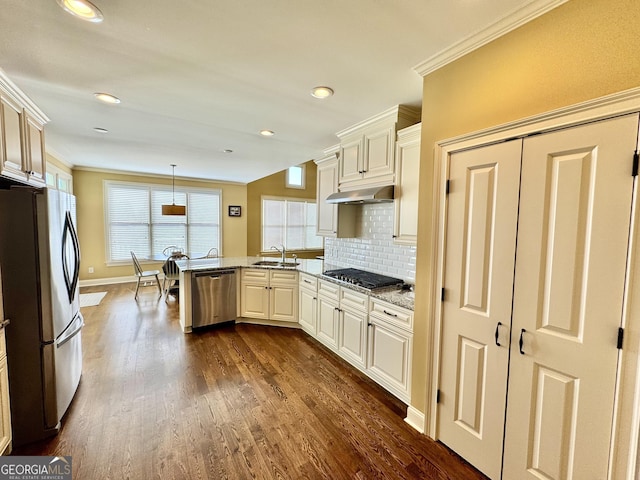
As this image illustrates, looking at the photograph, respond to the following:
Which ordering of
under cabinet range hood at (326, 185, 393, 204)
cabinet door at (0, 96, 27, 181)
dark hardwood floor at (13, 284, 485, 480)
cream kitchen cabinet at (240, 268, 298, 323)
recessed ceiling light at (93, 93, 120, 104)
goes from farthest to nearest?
1. cream kitchen cabinet at (240, 268, 298, 323)
2. under cabinet range hood at (326, 185, 393, 204)
3. recessed ceiling light at (93, 93, 120, 104)
4. cabinet door at (0, 96, 27, 181)
5. dark hardwood floor at (13, 284, 485, 480)

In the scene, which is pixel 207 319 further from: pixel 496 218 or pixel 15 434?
pixel 496 218

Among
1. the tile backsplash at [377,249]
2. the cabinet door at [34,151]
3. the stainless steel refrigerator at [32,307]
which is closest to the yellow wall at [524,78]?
the tile backsplash at [377,249]

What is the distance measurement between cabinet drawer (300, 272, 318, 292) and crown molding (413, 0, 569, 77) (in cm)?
233

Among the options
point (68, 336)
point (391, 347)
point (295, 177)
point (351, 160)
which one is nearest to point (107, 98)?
point (68, 336)

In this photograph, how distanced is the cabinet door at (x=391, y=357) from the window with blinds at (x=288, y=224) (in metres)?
5.96

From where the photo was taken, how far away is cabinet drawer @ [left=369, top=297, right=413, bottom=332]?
2.16 meters

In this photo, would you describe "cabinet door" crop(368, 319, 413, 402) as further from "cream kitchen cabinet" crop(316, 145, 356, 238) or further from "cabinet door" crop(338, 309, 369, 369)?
"cream kitchen cabinet" crop(316, 145, 356, 238)

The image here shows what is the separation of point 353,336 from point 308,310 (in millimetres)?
898

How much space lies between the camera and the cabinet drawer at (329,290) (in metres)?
2.97

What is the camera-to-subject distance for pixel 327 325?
3.14 metres

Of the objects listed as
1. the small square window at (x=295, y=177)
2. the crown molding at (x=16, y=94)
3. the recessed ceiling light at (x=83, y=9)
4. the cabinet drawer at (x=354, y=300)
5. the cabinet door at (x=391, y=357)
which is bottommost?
the cabinet door at (x=391, y=357)

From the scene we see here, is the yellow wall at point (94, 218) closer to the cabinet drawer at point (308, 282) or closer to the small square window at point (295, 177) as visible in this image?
the small square window at point (295, 177)

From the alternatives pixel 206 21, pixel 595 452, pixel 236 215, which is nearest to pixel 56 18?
pixel 206 21

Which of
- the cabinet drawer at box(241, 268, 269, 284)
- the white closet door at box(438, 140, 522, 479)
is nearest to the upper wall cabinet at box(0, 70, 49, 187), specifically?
the cabinet drawer at box(241, 268, 269, 284)
